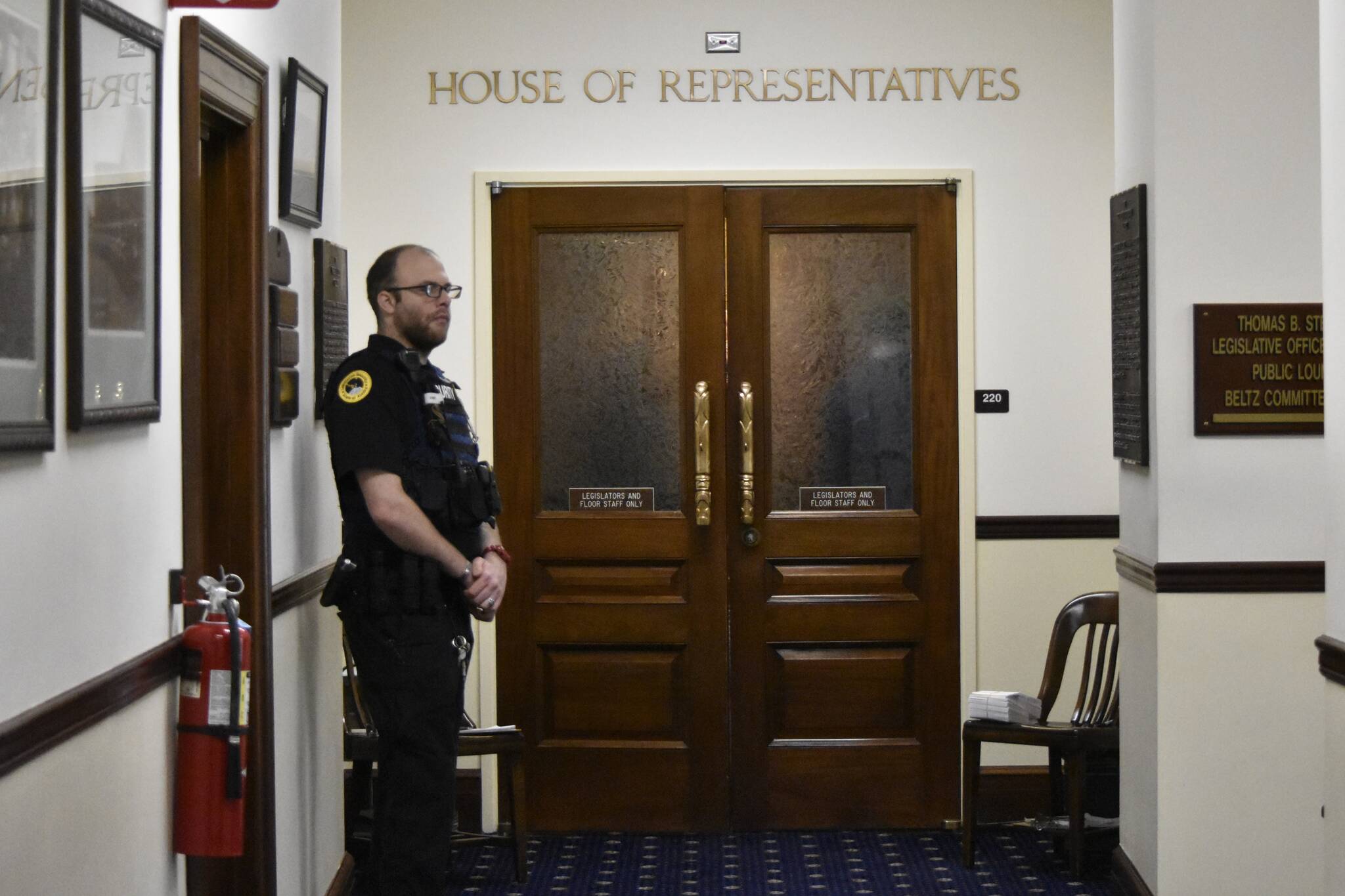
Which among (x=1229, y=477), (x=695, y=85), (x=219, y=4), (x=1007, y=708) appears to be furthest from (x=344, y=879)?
(x=695, y=85)

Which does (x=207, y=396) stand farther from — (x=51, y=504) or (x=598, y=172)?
(x=598, y=172)

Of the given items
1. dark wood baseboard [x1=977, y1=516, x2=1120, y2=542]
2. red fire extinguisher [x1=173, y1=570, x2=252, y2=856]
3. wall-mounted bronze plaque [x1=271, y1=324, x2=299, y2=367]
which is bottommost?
red fire extinguisher [x1=173, y1=570, x2=252, y2=856]

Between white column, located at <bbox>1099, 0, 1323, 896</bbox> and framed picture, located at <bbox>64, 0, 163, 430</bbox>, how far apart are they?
8.31 ft

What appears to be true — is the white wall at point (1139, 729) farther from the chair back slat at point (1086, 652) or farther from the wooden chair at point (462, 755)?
the wooden chair at point (462, 755)

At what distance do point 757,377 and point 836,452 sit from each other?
0.39 m

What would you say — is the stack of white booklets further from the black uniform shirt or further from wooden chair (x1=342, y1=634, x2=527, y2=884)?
the black uniform shirt

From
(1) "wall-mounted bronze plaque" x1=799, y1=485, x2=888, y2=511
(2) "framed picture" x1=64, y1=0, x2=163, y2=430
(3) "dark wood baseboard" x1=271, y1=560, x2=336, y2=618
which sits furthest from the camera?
(1) "wall-mounted bronze plaque" x1=799, y1=485, x2=888, y2=511

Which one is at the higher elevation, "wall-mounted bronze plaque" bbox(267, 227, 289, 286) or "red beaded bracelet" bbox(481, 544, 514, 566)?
"wall-mounted bronze plaque" bbox(267, 227, 289, 286)

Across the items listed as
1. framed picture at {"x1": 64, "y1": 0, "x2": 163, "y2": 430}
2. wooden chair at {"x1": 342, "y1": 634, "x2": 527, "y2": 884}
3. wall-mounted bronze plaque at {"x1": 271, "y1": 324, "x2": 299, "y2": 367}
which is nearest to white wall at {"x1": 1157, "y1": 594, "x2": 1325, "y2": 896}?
wooden chair at {"x1": 342, "y1": 634, "x2": 527, "y2": 884}

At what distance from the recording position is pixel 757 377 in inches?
213

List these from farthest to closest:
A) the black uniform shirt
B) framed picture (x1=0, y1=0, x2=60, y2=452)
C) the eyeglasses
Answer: the eyeglasses, the black uniform shirt, framed picture (x1=0, y1=0, x2=60, y2=452)

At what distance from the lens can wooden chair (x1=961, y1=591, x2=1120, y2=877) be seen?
474 centimetres

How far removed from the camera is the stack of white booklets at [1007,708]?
15.9 feet

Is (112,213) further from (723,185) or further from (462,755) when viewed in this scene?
(723,185)
